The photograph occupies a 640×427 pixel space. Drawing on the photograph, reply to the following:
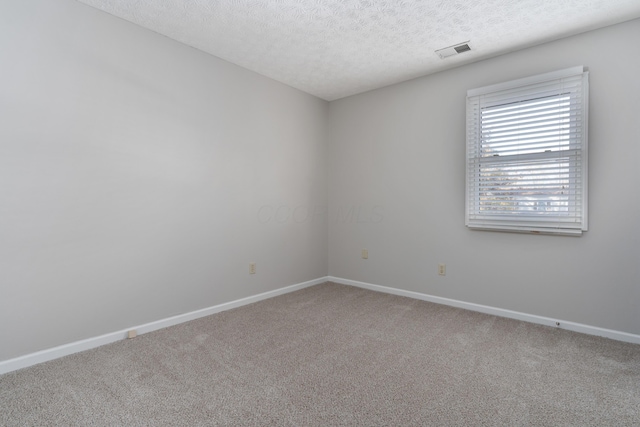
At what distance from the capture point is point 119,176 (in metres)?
2.40

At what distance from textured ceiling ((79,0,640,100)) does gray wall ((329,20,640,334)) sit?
0.27 meters

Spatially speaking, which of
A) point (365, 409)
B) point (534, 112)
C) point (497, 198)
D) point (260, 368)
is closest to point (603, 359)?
point (497, 198)

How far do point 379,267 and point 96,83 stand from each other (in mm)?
3190

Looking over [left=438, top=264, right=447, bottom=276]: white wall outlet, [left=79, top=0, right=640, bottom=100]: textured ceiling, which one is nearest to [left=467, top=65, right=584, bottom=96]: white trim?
[left=79, top=0, right=640, bottom=100]: textured ceiling

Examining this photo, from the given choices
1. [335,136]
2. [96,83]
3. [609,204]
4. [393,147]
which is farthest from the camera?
[335,136]

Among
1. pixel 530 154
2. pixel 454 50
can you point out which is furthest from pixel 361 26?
pixel 530 154

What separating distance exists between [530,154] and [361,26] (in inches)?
69.7

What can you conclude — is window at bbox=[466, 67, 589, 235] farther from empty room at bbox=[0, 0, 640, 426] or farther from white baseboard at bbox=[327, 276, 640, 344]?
white baseboard at bbox=[327, 276, 640, 344]

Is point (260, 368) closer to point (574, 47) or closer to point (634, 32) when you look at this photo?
point (574, 47)

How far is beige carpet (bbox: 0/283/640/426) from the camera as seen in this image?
1.54 m

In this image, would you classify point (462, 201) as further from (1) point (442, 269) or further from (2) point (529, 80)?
(2) point (529, 80)

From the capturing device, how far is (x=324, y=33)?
257cm

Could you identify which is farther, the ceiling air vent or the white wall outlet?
the white wall outlet

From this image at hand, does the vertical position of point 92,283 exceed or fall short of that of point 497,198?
it falls short
